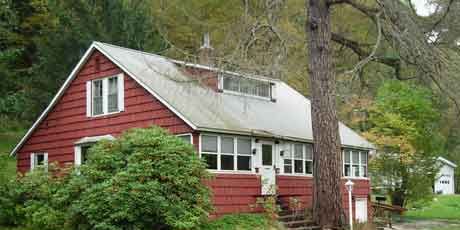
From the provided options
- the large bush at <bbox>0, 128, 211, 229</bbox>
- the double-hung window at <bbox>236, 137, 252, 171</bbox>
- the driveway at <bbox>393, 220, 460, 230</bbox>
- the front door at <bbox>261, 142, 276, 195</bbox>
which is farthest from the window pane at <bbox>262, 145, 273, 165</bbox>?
the driveway at <bbox>393, 220, 460, 230</bbox>

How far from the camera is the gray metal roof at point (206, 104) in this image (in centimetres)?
1797

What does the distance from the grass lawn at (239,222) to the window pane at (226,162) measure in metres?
1.42

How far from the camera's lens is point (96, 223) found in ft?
47.5

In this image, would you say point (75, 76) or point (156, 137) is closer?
point (156, 137)

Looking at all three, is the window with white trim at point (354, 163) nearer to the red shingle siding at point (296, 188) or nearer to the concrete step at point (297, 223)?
the red shingle siding at point (296, 188)

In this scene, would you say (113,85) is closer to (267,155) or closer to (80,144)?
(80,144)

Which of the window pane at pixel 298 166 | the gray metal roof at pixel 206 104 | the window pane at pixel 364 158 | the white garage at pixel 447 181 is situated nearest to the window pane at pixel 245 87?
the gray metal roof at pixel 206 104

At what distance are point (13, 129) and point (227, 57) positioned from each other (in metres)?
21.6

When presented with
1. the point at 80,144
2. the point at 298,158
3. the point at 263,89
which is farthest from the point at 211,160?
the point at 263,89

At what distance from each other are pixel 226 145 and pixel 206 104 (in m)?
1.68

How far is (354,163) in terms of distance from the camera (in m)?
24.8

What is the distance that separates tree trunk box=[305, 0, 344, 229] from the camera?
1664cm

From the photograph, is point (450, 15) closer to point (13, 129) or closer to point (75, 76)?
point (75, 76)

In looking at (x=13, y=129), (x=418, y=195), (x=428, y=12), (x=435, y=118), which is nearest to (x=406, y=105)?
(x=435, y=118)
